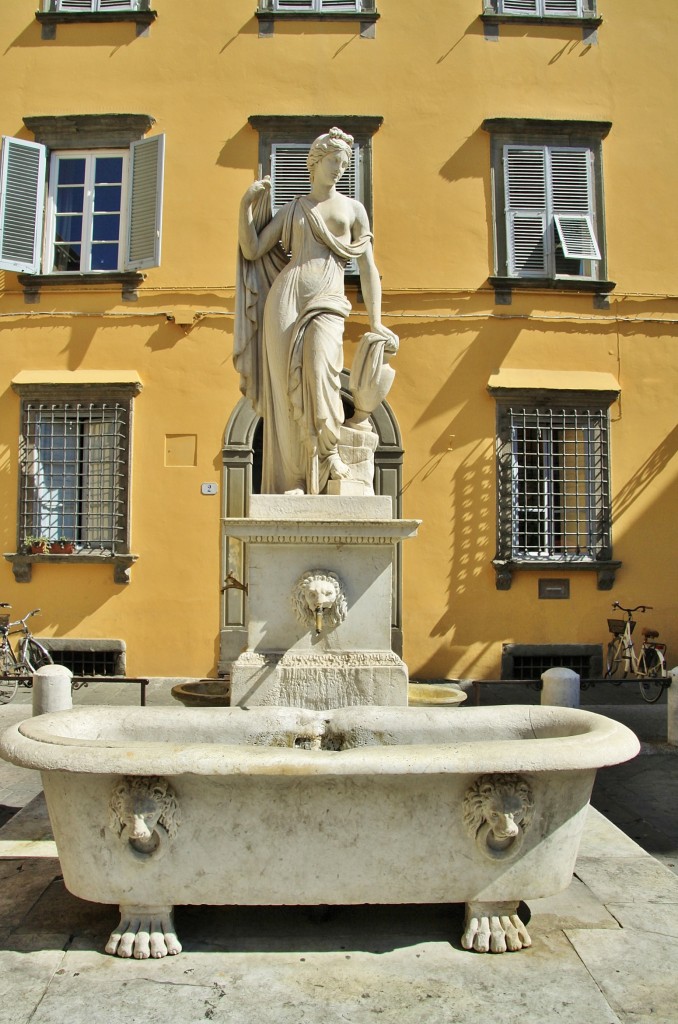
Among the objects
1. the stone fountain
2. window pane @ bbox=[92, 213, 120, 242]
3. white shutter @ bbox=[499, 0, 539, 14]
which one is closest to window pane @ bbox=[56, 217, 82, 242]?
window pane @ bbox=[92, 213, 120, 242]

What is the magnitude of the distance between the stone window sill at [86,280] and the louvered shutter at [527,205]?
443 cm

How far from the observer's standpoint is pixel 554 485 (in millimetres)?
9508

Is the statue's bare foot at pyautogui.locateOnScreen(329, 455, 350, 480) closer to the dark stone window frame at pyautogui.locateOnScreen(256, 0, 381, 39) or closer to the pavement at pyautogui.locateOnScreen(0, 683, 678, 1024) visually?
the pavement at pyautogui.locateOnScreen(0, 683, 678, 1024)

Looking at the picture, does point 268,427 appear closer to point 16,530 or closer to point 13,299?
point 16,530

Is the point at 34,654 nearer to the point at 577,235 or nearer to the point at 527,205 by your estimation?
the point at 527,205

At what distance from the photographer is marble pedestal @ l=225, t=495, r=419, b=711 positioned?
3.63m

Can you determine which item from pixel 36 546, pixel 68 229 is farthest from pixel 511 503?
pixel 68 229

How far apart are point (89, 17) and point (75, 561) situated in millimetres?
6433

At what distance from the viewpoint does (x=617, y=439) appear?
937 cm

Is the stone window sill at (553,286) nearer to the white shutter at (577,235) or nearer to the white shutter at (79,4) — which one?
the white shutter at (577,235)

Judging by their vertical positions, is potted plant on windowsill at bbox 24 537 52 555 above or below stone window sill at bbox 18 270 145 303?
below

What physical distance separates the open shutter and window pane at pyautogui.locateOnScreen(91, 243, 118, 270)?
0.42m

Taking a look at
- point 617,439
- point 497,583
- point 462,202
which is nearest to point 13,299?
point 462,202

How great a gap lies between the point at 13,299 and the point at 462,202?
5.35 metres
